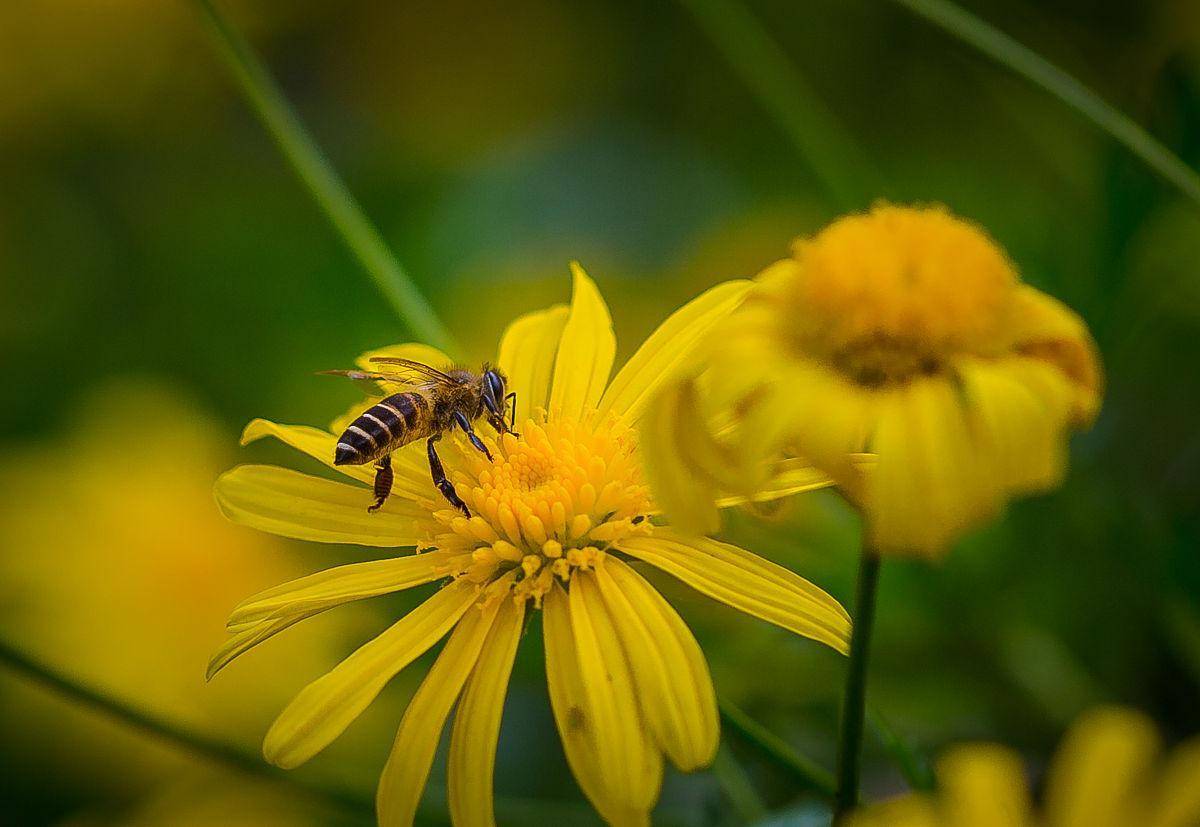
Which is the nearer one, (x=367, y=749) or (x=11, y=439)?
(x=367, y=749)

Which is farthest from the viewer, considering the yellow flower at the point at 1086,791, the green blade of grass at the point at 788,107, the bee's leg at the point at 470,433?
the green blade of grass at the point at 788,107

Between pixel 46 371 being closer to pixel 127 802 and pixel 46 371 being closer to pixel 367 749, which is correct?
pixel 127 802

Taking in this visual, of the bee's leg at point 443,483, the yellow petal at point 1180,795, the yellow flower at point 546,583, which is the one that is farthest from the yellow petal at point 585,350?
the yellow petal at point 1180,795

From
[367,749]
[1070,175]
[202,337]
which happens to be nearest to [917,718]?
[367,749]

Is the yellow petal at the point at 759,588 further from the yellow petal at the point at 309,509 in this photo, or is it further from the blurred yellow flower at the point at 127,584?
the blurred yellow flower at the point at 127,584

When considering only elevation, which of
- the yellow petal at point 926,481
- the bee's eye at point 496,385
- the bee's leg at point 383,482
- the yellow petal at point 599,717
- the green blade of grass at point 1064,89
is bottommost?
the yellow petal at point 599,717

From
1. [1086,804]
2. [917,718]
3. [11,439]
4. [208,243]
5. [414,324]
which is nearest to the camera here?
[1086,804]
